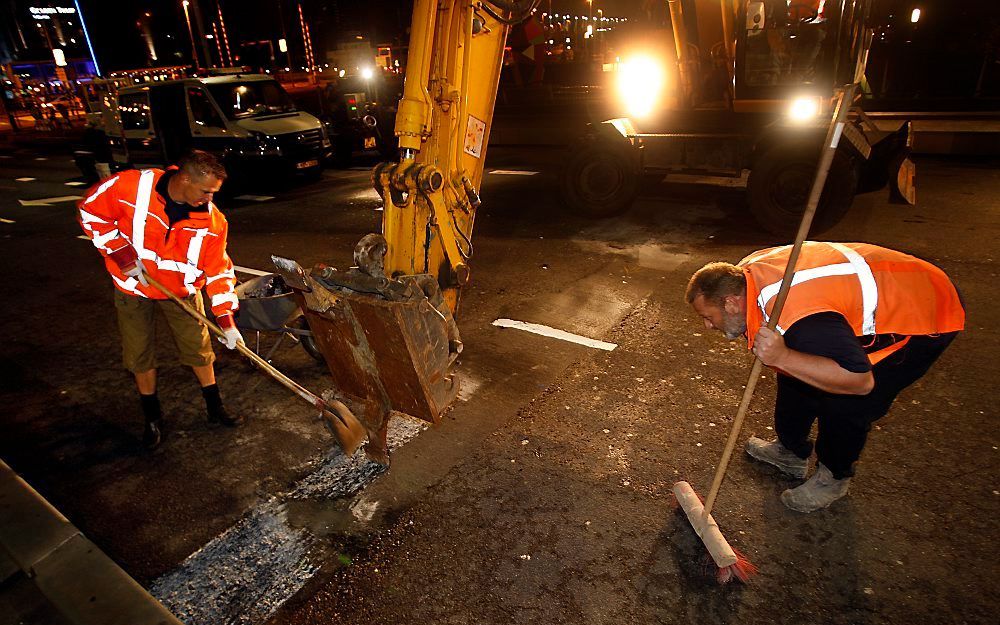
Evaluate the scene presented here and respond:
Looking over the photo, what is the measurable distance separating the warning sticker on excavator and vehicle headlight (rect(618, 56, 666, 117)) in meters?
4.85

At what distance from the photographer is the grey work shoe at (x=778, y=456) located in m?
3.12

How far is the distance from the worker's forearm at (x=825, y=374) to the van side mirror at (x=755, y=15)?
5884mm

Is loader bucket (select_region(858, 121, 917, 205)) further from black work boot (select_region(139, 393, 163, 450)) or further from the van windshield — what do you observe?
the van windshield

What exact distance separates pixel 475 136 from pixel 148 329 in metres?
2.54

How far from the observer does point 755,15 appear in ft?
21.2

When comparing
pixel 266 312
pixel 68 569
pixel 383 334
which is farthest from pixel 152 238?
pixel 68 569

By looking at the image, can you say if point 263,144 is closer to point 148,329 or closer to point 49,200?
point 49,200

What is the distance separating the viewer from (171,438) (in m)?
3.88

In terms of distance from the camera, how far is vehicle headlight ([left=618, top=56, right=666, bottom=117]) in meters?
7.67

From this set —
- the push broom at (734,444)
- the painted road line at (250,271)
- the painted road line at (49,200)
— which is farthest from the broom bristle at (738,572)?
the painted road line at (49,200)

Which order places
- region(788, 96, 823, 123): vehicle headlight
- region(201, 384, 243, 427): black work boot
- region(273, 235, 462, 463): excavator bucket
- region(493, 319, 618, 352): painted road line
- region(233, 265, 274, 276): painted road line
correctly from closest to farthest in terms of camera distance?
region(273, 235, 462, 463): excavator bucket < region(201, 384, 243, 427): black work boot < region(493, 319, 618, 352): painted road line < region(788, 96, 823, 123): vehicle headlight < region(233, 265, 274, 276): painted road line

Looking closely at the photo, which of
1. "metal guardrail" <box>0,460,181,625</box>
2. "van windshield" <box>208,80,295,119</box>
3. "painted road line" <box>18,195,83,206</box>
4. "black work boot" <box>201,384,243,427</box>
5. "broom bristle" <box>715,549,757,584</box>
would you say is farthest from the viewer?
"painted road line" <box>18,195,83,206</box>

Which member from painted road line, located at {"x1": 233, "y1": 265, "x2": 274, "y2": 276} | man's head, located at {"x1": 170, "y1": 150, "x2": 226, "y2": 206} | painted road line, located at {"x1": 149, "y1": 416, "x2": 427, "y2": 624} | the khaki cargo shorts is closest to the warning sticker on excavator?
man's head, located at {"x1": 170, "y1": 150, "x2": 226, "y2": 206}

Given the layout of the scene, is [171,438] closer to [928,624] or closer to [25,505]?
[25,505]
